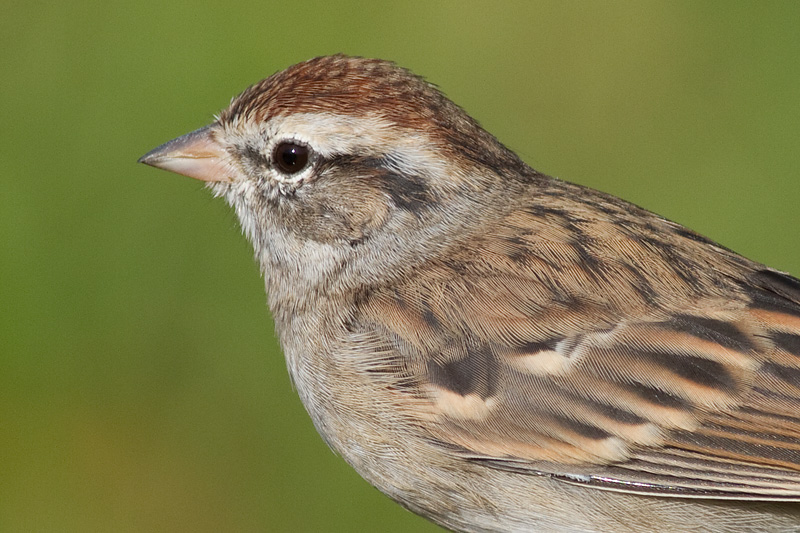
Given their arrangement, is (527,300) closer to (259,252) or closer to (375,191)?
(375,191)

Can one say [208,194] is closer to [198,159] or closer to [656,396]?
[198,159]

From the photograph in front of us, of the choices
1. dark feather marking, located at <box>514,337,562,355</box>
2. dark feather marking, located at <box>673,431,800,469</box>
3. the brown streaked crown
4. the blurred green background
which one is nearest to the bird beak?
the brown streaked crown

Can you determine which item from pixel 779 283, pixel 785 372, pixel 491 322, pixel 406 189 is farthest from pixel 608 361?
pixel 406 189

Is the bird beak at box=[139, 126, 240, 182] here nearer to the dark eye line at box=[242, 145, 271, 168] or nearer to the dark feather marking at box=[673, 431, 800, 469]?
the dark eye line at box=[242, 145, 271, 168]

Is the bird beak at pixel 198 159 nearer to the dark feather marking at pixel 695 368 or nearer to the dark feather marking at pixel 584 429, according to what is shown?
the dark feather marking at pixel 584 429

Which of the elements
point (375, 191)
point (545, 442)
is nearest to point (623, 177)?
point (375, 191)
